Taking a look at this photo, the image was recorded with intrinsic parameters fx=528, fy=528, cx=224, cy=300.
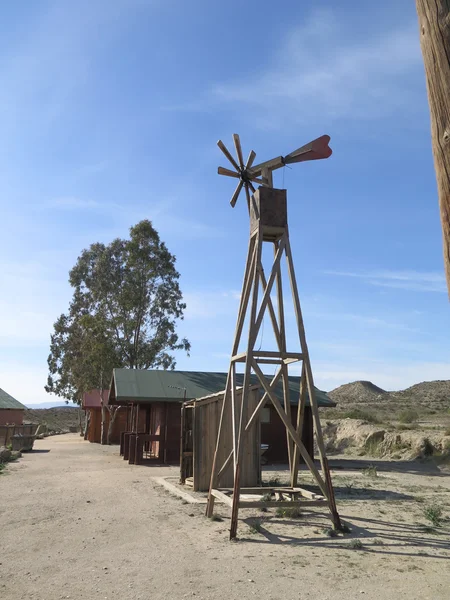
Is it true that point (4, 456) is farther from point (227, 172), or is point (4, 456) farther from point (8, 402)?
point (8, 402)

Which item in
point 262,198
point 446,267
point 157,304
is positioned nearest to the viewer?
point 446,267

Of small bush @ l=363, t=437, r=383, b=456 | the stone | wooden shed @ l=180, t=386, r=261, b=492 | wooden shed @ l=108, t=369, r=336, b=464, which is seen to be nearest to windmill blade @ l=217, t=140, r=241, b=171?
wooden shed @ l=180, t=386, r=261, b=492

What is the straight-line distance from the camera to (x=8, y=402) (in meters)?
40.9

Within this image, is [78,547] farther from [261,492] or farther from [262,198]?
[262,198]

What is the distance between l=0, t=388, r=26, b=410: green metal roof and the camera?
40.2m

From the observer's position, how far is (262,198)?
1041 centimetres

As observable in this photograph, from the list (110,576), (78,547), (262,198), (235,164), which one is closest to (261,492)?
(78,547)

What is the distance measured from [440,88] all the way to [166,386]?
21796 millimetres

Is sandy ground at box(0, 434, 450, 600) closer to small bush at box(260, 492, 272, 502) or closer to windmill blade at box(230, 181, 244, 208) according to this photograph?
small bush at box(260, 492, 272, 502)

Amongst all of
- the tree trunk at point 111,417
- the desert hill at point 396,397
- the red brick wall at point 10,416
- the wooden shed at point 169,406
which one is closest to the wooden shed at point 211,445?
the wooden shed at point 169,406

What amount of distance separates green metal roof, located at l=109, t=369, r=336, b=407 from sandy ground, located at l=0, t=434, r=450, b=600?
8458 millimetres

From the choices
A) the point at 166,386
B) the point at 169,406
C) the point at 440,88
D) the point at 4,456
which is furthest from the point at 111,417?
the point at 440,88

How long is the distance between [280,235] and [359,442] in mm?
22330

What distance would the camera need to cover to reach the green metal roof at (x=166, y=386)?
22.0 meters
